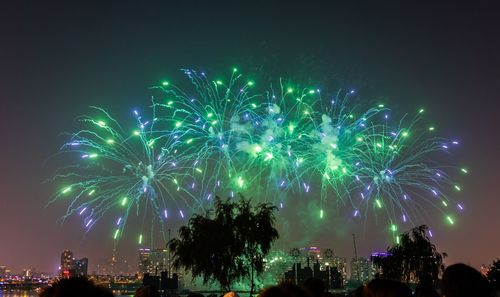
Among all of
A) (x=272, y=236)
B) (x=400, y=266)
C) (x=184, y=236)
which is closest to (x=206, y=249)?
(x=184, y=236)

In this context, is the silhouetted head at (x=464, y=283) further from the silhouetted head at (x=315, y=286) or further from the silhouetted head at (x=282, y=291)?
the silhouetted head at (x=315, y=286)

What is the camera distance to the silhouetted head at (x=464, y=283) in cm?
455

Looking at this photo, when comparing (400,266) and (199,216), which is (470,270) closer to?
(199,216)

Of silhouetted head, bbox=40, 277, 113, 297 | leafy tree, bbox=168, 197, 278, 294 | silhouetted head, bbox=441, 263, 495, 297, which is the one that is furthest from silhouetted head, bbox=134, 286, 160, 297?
leafy tree, bbox=168, 197, 278, 294

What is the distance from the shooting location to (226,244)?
39.8m

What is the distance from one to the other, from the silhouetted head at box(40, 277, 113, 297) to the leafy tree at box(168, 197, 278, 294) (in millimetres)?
36743

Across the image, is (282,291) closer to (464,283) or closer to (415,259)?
(464,283)

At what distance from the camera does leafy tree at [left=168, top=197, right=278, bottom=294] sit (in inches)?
1561

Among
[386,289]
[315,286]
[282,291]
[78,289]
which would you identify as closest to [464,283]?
[386,289]

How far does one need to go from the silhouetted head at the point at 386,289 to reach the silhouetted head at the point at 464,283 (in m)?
0.38

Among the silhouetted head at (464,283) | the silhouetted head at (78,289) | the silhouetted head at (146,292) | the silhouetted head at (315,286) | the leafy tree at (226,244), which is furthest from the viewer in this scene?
the leafy tree at (226,244)

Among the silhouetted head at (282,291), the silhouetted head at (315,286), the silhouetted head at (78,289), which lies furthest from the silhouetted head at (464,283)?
the silhouetted head at (315,286)

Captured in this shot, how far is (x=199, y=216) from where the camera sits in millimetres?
41438

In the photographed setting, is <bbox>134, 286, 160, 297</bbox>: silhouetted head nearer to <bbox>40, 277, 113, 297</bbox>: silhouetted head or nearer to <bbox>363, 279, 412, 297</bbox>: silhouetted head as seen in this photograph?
<bbox>363, 279, 412, 297</bbox>: silhouetted head
